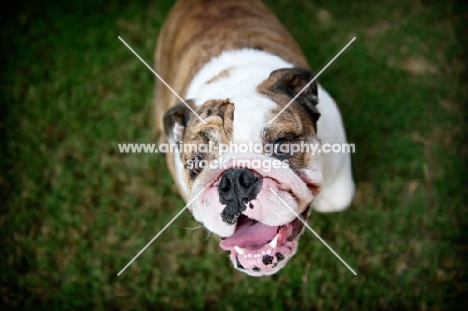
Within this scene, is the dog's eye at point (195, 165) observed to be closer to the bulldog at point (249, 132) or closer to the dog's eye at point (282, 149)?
the bulldog at point (249, 132)

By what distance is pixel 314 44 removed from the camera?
4.80 metres

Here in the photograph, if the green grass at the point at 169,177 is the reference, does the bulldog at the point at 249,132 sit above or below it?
above

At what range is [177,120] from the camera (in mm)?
3031

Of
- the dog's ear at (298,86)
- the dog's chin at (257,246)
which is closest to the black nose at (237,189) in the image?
the dog's chin at (257,246)

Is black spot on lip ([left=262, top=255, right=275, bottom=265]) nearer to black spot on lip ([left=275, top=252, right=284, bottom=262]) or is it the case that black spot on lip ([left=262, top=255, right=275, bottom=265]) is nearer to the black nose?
black spot on lip ([left=275, top=252, right=284, bottom=262])

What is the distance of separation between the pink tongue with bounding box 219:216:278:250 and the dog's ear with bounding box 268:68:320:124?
2.53 feet

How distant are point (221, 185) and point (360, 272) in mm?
1872

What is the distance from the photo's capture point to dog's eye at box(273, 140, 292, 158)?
2.61 m

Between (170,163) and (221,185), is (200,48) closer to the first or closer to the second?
(170,163)

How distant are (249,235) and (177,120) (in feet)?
2.99

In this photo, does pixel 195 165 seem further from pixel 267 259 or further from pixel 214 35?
pixel 214 35

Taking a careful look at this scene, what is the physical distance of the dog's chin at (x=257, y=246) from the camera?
2.65 m

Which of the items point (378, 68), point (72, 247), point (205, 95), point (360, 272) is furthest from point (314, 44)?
point (72, 247)

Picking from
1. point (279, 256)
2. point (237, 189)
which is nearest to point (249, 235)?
point (279, 256)
